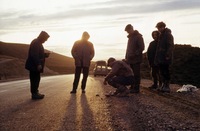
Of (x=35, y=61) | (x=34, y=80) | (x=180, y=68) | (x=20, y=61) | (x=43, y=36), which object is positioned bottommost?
(x=20, y=61)

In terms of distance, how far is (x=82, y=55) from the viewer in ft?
50.0

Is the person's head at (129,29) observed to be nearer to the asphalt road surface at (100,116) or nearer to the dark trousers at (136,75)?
the dark trousers at (136,75)

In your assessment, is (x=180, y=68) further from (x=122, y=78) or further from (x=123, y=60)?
(x=122, y=78)

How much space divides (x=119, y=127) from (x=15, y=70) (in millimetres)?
72165

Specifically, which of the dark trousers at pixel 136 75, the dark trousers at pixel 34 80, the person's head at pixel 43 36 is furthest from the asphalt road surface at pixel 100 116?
the person's head at pixel 43 36

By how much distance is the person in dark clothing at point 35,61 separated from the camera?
1346 centimetres

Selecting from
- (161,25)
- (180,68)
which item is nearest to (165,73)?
(161,25)

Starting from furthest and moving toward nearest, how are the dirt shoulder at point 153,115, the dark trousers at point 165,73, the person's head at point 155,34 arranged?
the person's head at point 155,34
the dark trousers at point 165,73
the dirt shoulder at point 153,115

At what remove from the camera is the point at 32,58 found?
44.5 feet

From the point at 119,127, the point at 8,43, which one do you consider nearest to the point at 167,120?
the point at 119,127

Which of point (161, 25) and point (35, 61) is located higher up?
point (161, 25)

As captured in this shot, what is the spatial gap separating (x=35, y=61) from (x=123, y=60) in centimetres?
297

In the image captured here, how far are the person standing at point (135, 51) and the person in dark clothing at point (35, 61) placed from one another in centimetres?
304

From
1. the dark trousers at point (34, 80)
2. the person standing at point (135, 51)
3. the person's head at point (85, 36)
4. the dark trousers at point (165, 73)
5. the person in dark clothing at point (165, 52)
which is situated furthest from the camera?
the person's head at point (85, 36)
